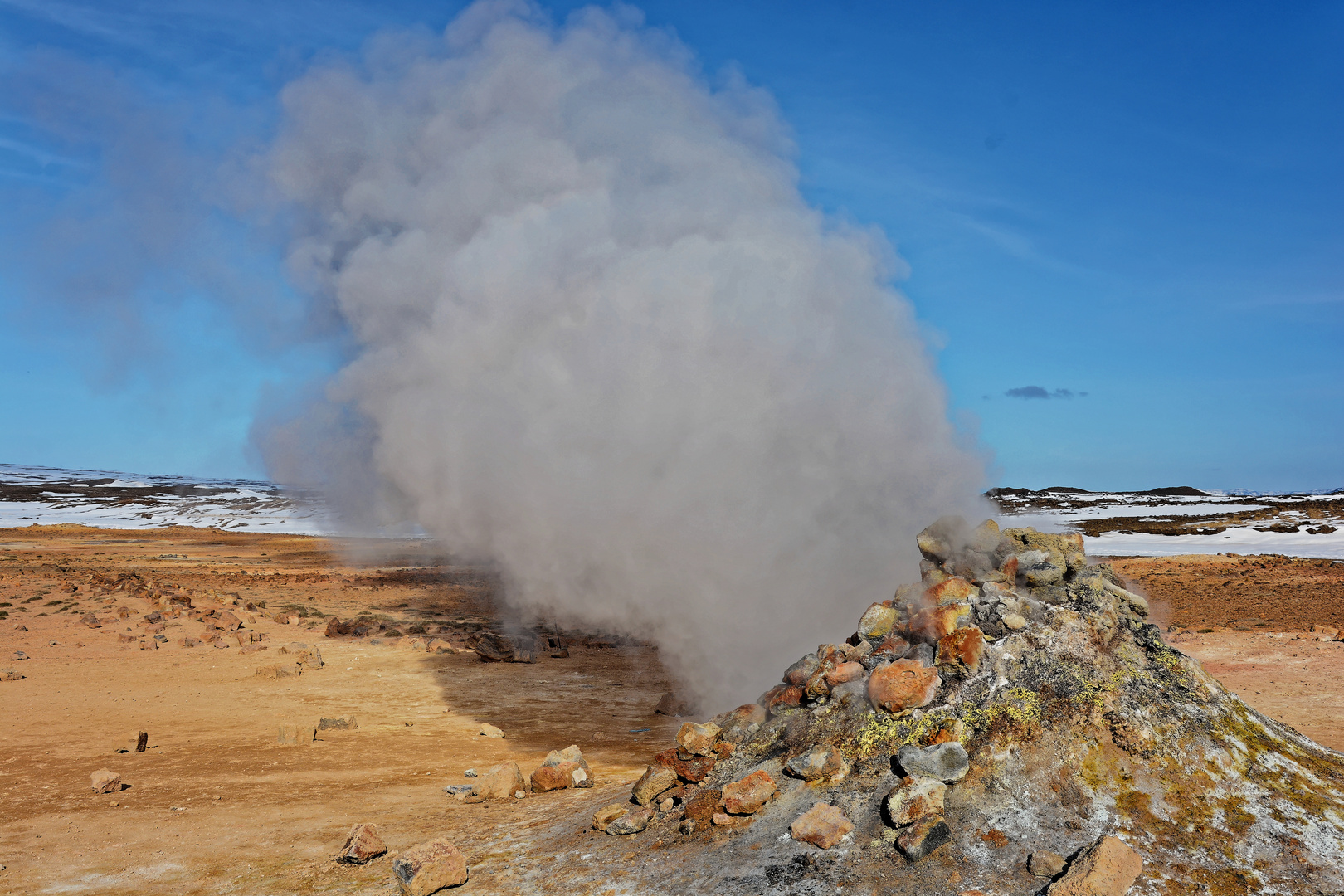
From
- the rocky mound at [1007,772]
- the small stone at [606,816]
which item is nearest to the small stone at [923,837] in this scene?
the rocky mound at [1007,772]

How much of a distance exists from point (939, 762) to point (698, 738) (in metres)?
1.98

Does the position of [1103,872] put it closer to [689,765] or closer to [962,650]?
[962,650]

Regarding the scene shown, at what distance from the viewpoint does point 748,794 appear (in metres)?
5.36

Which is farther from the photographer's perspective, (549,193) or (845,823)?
(549,193)

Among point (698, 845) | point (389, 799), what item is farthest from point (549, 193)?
point (698, 845)

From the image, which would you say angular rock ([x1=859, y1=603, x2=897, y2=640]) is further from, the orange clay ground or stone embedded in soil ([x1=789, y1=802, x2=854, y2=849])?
the orange clay ground

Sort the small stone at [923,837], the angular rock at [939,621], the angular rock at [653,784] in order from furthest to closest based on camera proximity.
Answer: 1. the angular rock at [653,784]
2. the angular rock at [939,621]
3. the small stone at [923,837]

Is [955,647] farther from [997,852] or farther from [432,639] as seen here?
[432,639]

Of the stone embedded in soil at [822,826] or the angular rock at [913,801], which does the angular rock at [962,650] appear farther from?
the stone embedded in soil at [822,826]

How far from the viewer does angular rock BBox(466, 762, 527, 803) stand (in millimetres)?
7004

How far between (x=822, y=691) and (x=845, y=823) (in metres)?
1.30

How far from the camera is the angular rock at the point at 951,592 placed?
6221mm

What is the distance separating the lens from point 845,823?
16.1ft

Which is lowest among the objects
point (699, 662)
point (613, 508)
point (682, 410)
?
point (699, 662)
